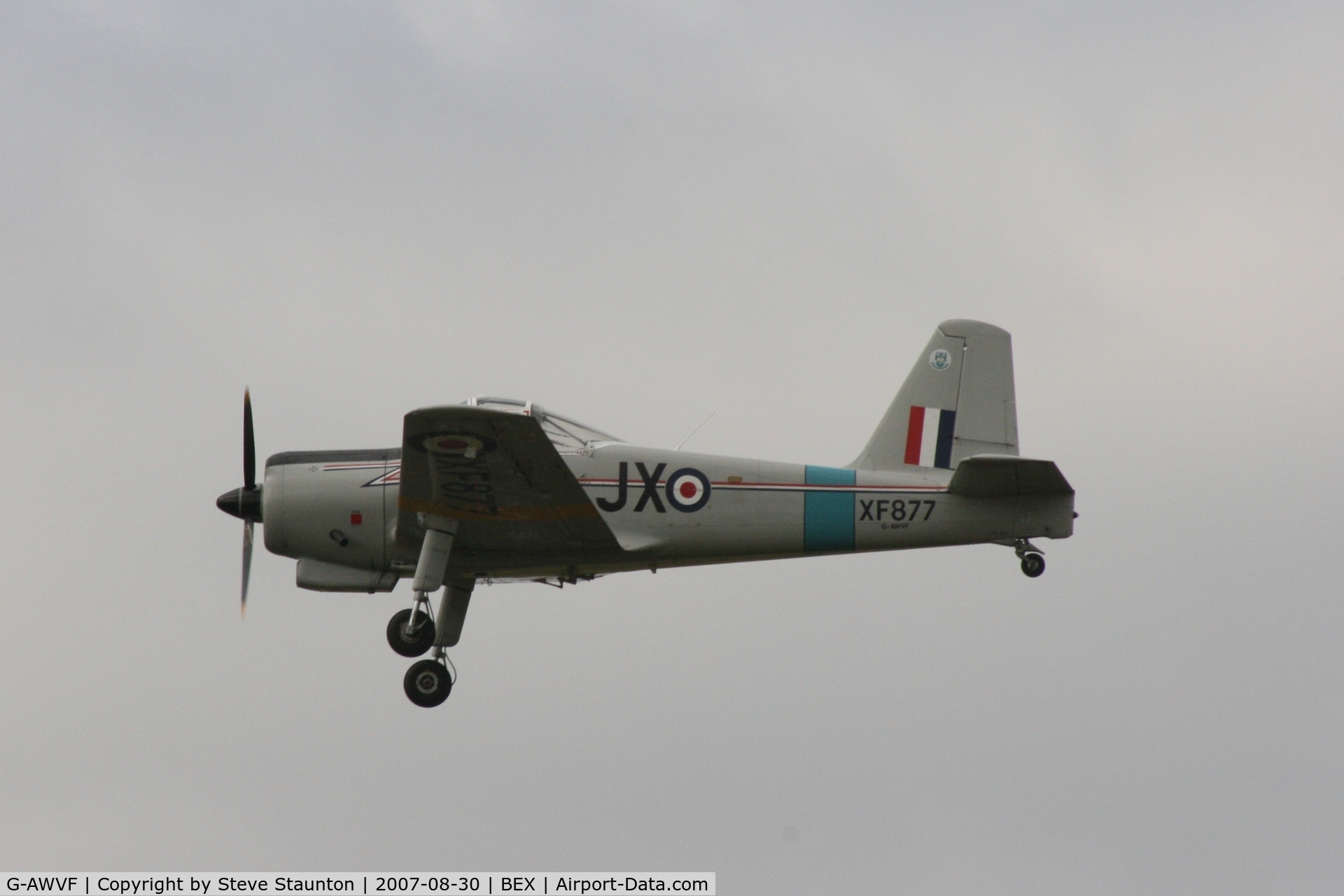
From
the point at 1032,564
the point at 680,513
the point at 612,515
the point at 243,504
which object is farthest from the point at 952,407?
the point at 243,504

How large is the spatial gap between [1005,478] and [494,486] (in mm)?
4732

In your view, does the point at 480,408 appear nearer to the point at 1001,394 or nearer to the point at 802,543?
the point at 802,543

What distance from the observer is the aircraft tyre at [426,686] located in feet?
49.8

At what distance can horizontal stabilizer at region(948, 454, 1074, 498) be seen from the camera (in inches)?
580

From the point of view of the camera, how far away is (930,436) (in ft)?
52.3

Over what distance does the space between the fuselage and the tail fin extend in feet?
1.63

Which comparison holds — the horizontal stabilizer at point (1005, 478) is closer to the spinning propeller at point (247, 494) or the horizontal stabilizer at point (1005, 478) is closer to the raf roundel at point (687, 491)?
the raf roundel at point (687, 491)

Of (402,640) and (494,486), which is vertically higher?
(494,486)

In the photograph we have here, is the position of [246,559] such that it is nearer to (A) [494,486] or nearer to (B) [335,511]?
(B) [335,511]

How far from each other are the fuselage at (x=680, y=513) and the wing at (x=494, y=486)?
4.5 inches

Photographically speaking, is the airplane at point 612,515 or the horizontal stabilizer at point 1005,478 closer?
the horizontal stabilizer at point 1005,478

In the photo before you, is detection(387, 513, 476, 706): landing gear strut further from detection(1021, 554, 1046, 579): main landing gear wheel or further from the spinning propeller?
detection(1021, 554, 1046, 579): main landing gear wheel

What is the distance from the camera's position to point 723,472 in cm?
1534

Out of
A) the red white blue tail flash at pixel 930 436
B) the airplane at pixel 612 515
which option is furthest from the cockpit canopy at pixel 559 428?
the red white blue tail flash at pixel 930 436
